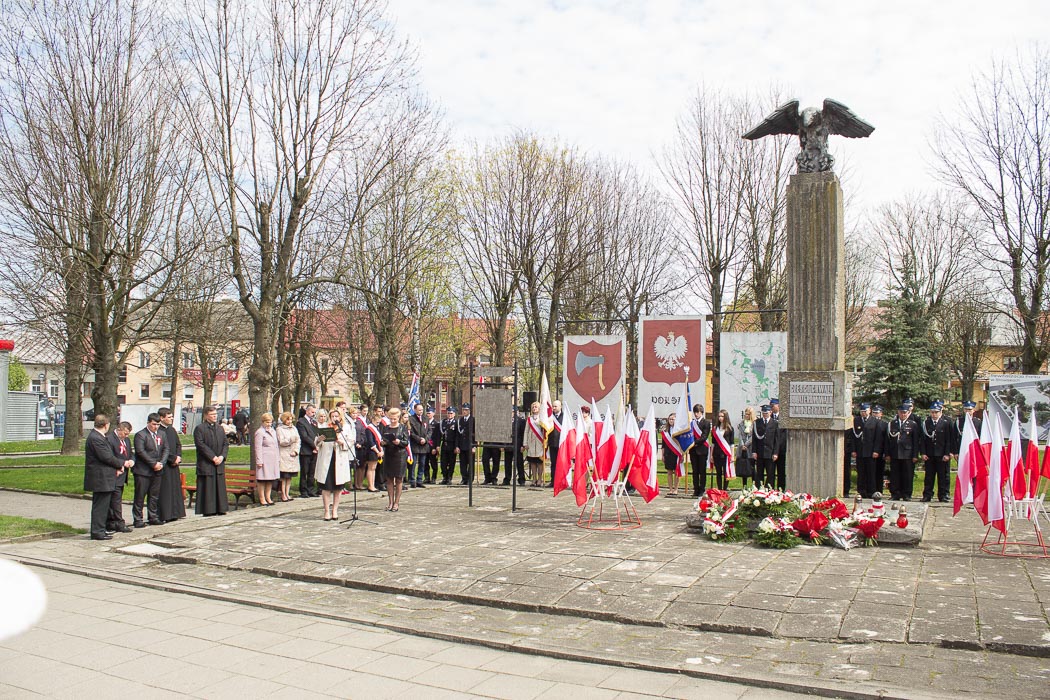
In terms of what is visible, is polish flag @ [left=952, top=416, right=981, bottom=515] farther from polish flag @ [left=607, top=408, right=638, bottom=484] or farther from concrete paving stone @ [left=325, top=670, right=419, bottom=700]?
concrete paving stone @ [left=325, top=670, right=419, bottom=700]

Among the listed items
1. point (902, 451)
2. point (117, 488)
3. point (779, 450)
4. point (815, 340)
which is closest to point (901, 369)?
point (902, 451)

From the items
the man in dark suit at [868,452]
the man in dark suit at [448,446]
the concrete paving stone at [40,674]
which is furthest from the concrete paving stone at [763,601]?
the man in dark suit at [448,446]

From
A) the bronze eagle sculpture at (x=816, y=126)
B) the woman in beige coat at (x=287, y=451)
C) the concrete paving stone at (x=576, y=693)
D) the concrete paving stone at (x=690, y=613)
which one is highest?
the bronze eagle sculpture at (x=816, y=126)

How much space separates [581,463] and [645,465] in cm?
95

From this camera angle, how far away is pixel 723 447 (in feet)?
49.9

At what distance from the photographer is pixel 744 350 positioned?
20156 millimetres

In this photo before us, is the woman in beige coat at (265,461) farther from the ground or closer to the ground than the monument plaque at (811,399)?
closer to the ground

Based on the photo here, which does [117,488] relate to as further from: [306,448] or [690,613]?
[690,613]

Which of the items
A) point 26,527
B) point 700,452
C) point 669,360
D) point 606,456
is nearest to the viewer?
point 606,456

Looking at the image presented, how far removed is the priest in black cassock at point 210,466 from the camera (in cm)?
1402

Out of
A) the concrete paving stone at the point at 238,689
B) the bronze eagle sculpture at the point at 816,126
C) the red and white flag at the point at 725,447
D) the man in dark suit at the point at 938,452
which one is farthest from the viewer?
the man in dark suit at the point at 938,452

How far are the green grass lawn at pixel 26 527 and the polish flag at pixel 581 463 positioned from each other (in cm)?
760

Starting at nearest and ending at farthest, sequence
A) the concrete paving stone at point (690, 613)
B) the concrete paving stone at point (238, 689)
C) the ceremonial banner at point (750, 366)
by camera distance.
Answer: the concrete paving stone at point (238, 689), the concrete paving stone at point (690, 613), the ceremonial banner at point (750, 366)

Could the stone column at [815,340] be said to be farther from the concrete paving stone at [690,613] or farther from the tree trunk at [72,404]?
the tree trunk at [72,404]
